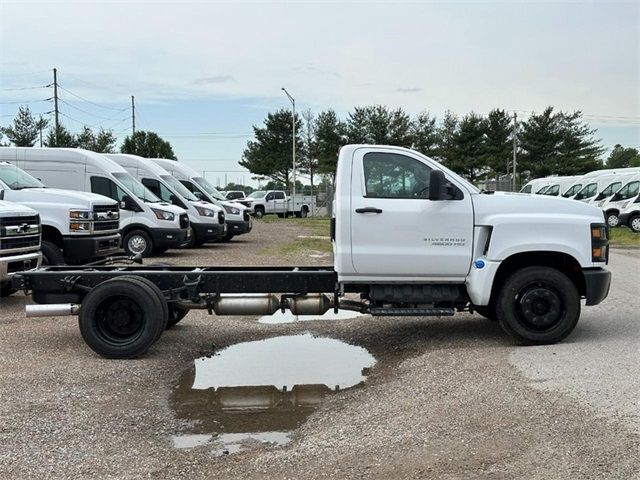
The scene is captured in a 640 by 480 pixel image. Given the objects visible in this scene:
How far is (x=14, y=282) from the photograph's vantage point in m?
7.42

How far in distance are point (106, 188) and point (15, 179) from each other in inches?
144

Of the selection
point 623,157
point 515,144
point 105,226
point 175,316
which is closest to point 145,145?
point 515,144

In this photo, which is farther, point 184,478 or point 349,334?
point 349,334

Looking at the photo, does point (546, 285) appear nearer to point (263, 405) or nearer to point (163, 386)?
point (263, 405)

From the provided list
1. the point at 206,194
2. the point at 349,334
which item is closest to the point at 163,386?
the point at 349,334

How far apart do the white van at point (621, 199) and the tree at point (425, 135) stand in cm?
2712

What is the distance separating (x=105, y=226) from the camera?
12227mm

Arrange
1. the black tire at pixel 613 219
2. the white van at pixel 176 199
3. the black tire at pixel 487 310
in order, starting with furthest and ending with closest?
the black tire at pixel 613 219 → the white van at pixel 176 199 → the black tire at pixel 487 310

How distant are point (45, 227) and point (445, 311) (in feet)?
24.9

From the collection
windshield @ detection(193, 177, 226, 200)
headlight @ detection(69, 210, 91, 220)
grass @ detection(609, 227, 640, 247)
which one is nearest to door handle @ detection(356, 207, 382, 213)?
headlight @ detection(69, 210, 91, 220)

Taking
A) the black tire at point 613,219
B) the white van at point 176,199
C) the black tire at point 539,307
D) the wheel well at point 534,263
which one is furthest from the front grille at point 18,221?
the black tire at point 613,219

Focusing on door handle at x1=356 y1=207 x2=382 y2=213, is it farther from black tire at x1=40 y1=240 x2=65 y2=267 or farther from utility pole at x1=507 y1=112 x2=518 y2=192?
utility pole at x1=507 y1=112 x2=518 y2=192

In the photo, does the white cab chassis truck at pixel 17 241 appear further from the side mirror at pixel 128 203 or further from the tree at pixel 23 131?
the tree at pixel 23 131

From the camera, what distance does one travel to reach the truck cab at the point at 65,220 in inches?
452
